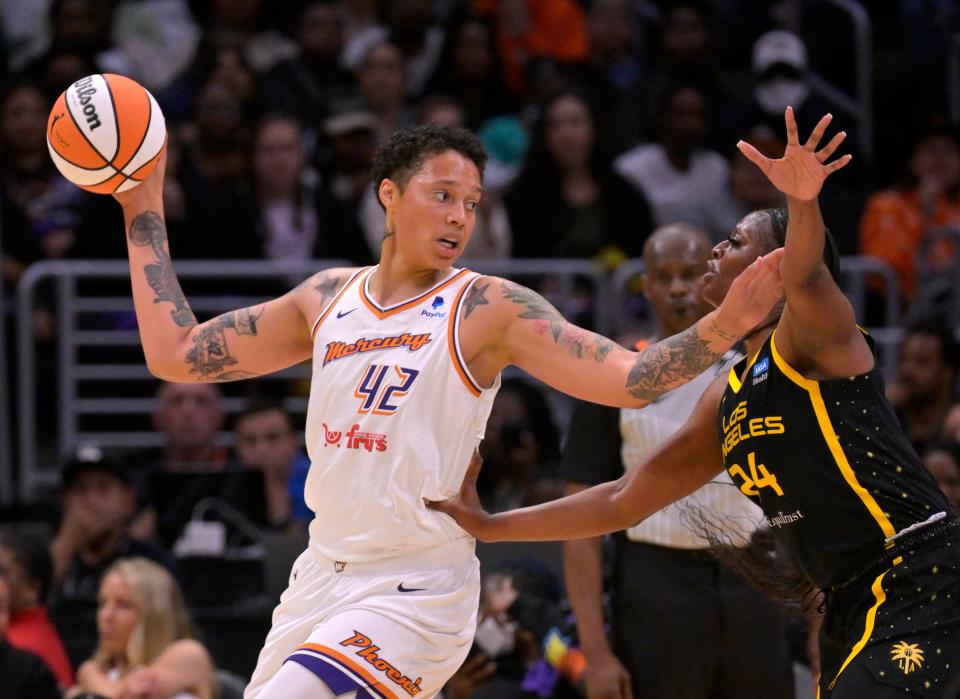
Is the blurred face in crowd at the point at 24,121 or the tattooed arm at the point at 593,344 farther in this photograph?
the blurred face in crowd at the point at 24,121

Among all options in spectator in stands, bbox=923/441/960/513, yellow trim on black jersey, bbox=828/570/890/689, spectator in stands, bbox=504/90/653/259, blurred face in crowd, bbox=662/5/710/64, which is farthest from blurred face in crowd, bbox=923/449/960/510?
blurred face in crowd, bbox=662/5/710/64

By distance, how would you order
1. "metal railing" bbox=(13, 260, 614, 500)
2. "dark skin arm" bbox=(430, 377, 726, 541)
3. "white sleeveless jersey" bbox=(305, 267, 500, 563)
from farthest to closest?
"metal railing" bbox=(13, 260, 614, 500) → "dark skin arm" bbox=(430, 377, 726, 541) → "white sleeveless jersey" bbox=(305, 267, 500, 563)

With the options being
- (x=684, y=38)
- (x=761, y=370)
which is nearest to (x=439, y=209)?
(x=761, y=370)

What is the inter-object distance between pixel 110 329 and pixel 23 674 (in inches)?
135

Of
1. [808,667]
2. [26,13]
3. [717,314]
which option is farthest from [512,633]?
[26,13]

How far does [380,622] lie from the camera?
4.82 meters

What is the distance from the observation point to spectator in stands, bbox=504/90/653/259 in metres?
11.1

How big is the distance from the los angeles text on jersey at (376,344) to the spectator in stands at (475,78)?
7.43 meters

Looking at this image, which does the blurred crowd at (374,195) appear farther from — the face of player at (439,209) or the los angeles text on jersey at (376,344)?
the face of player at (439,209)

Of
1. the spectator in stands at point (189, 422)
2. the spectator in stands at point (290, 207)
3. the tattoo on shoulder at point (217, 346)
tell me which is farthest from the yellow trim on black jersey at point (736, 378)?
the spectator in stands at point (290, 207)

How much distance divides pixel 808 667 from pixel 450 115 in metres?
5.41

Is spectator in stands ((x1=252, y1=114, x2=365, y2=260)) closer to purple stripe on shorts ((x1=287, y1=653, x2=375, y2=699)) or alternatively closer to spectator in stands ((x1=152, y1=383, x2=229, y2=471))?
spectator in stands ((x1=152, y1=383, x2=229, y2=471))

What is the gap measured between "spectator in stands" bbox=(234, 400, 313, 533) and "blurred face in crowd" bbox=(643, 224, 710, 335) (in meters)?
3.56

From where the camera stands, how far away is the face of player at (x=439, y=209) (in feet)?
17.2
